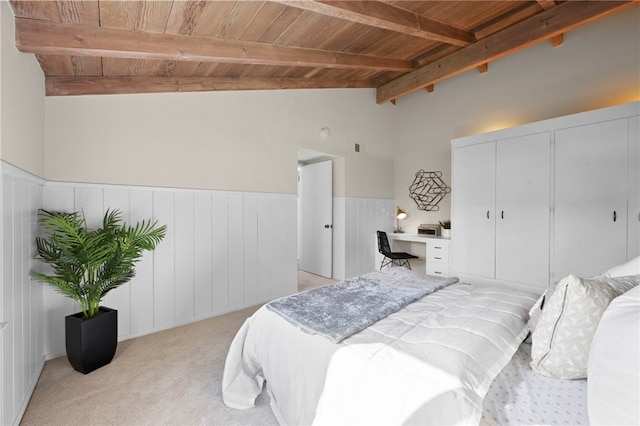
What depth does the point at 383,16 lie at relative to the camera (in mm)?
2398

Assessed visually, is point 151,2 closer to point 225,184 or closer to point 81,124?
point 81,124

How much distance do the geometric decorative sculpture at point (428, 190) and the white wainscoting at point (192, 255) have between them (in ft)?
7.35

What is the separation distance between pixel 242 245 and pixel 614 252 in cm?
375

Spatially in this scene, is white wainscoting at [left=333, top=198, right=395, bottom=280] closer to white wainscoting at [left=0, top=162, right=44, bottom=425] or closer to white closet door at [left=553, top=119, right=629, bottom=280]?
white closet door at [left=553, top=119, right=629, bottom=280]

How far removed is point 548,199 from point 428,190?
5.79 feet

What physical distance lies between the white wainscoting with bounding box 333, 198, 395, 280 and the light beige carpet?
2.40 metres

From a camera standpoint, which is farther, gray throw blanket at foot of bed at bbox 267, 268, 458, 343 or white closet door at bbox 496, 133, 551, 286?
white closet door at bbox 496, 133, 551, 286

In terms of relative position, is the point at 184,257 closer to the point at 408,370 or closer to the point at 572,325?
the point at 408,370

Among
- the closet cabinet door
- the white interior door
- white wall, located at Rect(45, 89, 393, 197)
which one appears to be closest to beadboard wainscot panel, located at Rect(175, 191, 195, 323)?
white wall, located at Rect(45, 89, 393, 197)

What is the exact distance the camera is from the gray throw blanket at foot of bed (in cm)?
141

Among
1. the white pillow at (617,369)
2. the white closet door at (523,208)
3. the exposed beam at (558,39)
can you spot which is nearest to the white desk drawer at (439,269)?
the white closet door at (523,208)

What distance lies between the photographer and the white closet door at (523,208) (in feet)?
10.2

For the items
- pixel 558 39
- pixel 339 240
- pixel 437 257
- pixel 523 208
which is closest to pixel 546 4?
pixel 558 39

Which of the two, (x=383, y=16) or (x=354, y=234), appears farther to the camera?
(x=354, y=234)
